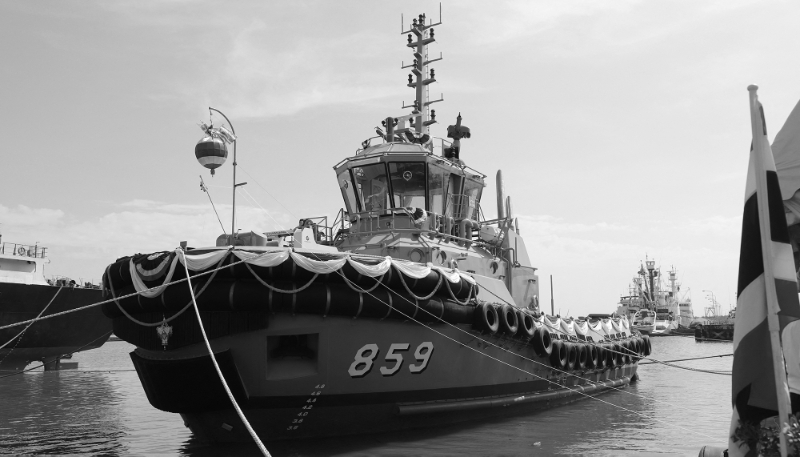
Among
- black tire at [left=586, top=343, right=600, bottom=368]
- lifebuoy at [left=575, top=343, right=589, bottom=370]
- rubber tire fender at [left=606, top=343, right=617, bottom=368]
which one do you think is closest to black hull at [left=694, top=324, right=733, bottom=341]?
rubber tire fender at [left=606, top=343, right=617, bottom=368]

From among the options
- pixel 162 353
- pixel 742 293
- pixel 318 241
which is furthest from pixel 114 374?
pixel 742 293

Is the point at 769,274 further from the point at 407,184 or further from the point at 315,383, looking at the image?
the point at 407,184

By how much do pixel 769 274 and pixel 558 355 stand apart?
28.2ft

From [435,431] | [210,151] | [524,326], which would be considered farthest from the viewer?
[524,326]

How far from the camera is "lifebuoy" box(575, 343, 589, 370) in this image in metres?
13.3

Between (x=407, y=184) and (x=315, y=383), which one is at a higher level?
(x=407, y=184)

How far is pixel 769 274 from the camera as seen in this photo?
4066mm

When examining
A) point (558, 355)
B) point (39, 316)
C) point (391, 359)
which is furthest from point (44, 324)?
point (558, 355)

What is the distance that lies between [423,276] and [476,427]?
2942mm

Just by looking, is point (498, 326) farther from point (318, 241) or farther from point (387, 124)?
point (387, 124)

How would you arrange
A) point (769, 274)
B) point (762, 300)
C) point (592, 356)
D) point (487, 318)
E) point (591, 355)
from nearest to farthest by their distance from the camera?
point (769, 274)
point (762, 300)
point (487, 318)
point (591, 355)
point (592, 356)

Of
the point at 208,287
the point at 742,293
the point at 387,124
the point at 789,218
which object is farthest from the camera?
the point at 387,124

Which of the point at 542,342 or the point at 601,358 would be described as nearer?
the point at 542,342

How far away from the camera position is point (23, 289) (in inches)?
880
